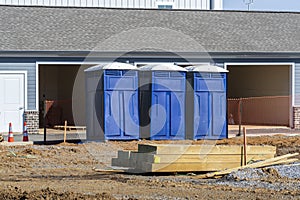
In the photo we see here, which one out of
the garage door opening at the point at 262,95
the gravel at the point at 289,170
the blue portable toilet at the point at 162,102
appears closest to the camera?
the gravel at the point at 289,170

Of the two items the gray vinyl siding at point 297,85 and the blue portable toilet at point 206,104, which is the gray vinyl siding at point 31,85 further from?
the gray vinyl siding at point 297,85

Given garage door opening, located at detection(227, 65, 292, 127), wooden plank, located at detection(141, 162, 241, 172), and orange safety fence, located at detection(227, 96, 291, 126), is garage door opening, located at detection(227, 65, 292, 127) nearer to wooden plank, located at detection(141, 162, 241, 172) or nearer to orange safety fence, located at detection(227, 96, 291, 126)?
orange safety fence, located at detection(227, 96, 291, 126)

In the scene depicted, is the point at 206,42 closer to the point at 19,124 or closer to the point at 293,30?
the point at 293,30

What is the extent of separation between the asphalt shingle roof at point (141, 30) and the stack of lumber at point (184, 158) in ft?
39.9

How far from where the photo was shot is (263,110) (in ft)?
109

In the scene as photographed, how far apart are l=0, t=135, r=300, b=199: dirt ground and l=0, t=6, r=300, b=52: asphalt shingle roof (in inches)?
332

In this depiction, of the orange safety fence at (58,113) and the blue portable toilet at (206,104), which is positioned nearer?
the blue portable toilet at (206,104)

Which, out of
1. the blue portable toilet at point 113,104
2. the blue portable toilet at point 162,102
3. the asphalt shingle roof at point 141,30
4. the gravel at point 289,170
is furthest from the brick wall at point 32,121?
the gravel at point 289,170

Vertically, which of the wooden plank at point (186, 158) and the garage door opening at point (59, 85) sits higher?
the garage door opening at point (59, 85)

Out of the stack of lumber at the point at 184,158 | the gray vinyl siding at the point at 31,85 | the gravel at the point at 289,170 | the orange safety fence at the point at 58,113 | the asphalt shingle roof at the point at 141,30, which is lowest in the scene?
the gravel at the point at 289,170

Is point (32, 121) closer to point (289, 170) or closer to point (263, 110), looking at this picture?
point (263, 110)

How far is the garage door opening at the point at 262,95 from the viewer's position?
1257 inches

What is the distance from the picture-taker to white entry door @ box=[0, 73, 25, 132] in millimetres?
27641

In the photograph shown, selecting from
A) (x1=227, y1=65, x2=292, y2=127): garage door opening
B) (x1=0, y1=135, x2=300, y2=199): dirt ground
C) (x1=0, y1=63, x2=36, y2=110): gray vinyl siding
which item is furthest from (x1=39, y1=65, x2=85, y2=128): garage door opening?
(x1=0, y1=135, x2=300, y2=199): dirt ground
